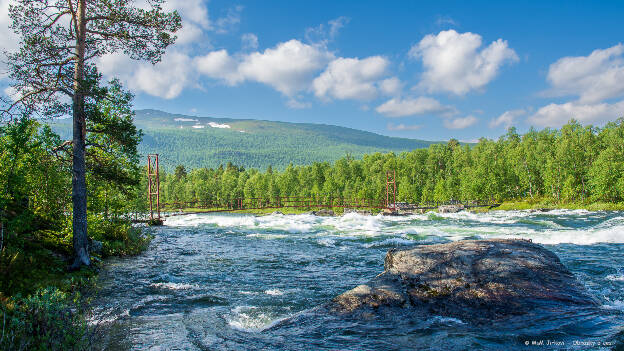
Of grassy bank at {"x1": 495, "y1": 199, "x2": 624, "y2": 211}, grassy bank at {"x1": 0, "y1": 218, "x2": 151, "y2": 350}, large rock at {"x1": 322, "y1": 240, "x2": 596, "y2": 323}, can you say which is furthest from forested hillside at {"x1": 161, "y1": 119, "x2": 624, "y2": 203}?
grassy bank at {"x1": 0, "y1": 218, "x2": 151, "y2": 350}

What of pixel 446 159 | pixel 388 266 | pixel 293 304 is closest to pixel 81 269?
pixel 293 304

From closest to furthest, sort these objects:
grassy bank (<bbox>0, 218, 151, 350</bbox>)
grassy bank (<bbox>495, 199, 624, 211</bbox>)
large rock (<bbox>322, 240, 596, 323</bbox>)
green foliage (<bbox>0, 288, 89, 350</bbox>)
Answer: green foliage (<bbox>0, 288, 89, 350</bbox>), grassy bank (<bbox>0, 218, 151, 350</bbox>), large rock (<bbox>322, 240, 596, 323</bbox>), grassy bank (<bbox>495, 199, 624, 211</bbox>)

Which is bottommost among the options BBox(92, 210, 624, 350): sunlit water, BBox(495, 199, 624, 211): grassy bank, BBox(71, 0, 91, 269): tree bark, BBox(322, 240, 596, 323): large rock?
BBox(495, 199, 624, 211): grassy bank

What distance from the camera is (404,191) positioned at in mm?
94000

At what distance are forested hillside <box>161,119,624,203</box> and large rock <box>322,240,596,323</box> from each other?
71436 mm

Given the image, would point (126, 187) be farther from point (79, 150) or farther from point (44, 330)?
point (44, 330)

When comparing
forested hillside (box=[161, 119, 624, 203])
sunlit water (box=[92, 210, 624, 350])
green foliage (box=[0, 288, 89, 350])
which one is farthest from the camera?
forested hillside (box=[161, 119, 624, 203])

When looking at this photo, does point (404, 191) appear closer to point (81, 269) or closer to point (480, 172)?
point (480, 172)

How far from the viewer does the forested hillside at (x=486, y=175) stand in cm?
7144

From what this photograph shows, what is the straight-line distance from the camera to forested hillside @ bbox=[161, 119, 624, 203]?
71.4m

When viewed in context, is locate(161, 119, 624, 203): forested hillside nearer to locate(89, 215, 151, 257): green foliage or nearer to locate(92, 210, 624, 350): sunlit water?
locate(92, 210, 624, 350): sunlit water

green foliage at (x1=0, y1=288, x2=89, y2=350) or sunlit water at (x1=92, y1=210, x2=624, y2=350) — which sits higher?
green foliage at (x1=0, y1=288, x2=89, y2=350)

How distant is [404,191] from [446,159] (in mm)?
28543

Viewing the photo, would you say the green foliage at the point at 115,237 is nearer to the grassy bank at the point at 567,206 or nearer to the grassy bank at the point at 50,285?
the grassy bank at the point at 50,285
